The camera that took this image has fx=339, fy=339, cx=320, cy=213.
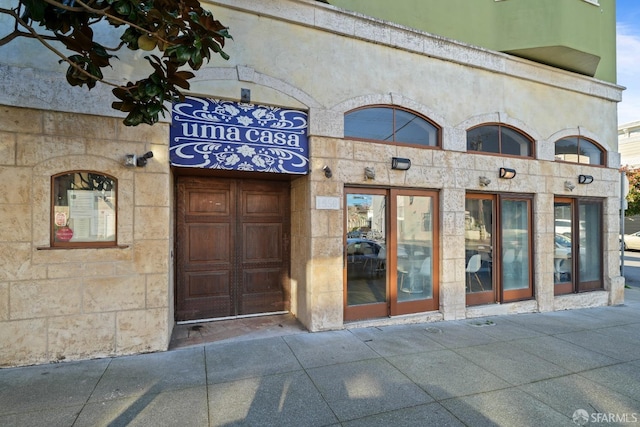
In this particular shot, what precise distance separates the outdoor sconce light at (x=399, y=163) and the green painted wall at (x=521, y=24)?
259cm

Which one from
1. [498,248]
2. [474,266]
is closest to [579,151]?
[498,248]

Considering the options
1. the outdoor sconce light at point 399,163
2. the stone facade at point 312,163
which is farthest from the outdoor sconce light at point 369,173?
the outdoor sconce light at point 399,163

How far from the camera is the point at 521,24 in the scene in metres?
6.96

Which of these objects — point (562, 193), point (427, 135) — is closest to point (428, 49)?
point (427, 135)

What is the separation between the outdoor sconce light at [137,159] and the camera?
14.6 feet

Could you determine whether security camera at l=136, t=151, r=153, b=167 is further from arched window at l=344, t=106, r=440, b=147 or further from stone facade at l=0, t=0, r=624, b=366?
arched window at l=344, t=106, r=440, b=147

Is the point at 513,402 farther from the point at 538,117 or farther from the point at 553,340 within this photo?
the point at 538,117

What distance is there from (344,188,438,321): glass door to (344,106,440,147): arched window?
944 mm

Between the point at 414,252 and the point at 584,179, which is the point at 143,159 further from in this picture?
the point at 584,179

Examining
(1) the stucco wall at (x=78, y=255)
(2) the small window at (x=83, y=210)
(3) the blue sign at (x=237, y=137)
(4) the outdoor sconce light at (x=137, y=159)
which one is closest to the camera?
(1) the stucco wall at (x=78, y=255)

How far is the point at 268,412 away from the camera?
3266 millimetres

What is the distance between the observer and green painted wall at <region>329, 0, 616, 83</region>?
21.2 ft

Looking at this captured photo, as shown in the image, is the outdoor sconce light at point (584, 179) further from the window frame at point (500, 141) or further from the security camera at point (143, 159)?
the security camera at point (143, 159)

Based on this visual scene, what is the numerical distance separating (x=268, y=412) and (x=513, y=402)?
2.54 metres
